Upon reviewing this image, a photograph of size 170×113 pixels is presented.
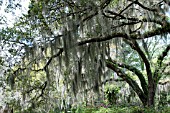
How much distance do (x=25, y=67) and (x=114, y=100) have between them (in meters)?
8.31

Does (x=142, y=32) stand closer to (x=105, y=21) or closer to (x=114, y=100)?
(x=105, y=21)

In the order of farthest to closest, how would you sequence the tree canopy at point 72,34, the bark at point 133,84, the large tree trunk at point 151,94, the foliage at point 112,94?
the foliage at point 112,94, the bark at point 133,84, the large tree trunk at point 151,94, the tree canopy at point 72,34

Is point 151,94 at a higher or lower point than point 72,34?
lower

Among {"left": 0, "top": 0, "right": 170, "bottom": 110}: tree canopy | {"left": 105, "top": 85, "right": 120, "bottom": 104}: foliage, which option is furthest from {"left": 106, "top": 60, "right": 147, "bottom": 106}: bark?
{"left": 105, "top": 85, "right": 120, "bottom": 104}: foliage

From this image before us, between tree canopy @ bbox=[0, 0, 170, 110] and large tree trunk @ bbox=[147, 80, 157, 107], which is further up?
tree canopy @ bbox=[0, 0, 170, 110]

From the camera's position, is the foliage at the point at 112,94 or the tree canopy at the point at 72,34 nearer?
the tree canopy at the point at 72,34

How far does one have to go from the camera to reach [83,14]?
4.34 m

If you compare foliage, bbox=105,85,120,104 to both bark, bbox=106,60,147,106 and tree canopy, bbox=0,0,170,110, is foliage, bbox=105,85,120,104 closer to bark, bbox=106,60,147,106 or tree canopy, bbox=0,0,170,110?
bark, bbox=106,60,147,106

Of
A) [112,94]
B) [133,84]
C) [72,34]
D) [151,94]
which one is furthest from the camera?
[112,94]

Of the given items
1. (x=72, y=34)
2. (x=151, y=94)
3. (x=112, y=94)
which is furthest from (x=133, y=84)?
(x=72, y=34)

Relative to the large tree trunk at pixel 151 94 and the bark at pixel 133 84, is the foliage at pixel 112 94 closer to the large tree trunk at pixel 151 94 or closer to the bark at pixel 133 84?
the bark at pixel 133 84

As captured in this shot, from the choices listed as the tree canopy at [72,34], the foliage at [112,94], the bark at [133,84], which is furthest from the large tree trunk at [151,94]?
the foliage at [112,94]

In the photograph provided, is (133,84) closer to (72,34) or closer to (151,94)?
(151,94)

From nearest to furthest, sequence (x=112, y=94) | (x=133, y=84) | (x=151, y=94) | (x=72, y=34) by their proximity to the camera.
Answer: (x=72, y=34)
(x=151, y=94)
(x=133, y=84)
(x=112, y=94)
